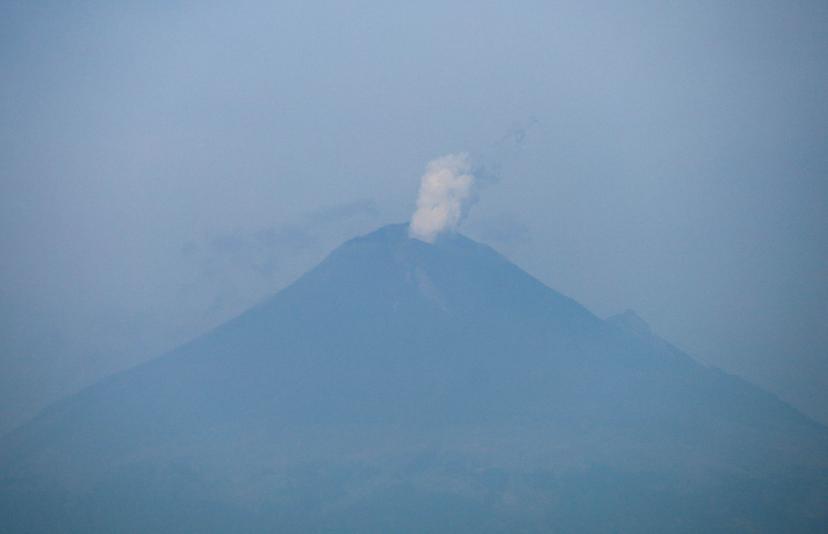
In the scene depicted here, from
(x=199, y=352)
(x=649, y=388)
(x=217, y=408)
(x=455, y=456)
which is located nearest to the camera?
A: (x=455, y=456)

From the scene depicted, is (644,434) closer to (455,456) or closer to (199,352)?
(455,456)

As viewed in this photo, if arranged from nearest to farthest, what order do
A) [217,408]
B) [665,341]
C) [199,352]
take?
[217,408]
[199,352]
[665,341]

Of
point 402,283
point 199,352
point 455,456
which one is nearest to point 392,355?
point 402,283

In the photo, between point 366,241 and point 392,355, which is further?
point 366,241

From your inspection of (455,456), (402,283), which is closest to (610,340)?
(402,283)

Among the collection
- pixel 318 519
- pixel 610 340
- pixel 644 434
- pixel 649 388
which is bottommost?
pixel 318 519

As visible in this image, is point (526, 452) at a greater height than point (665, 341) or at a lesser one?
lesser
